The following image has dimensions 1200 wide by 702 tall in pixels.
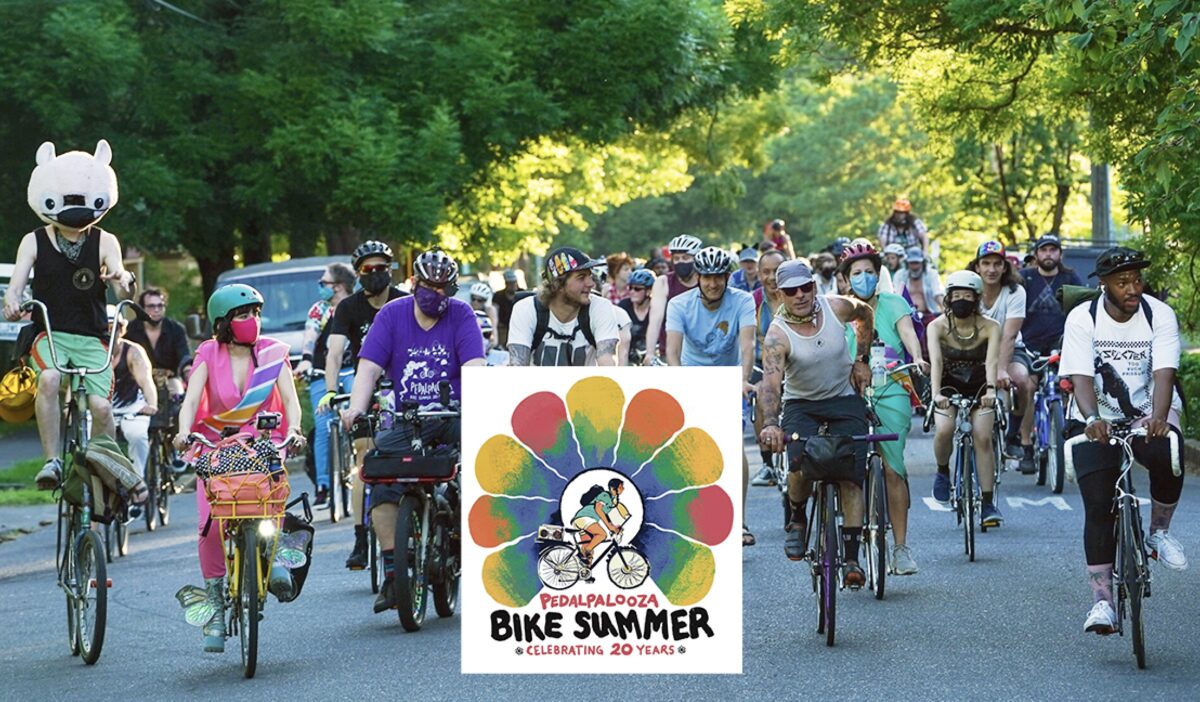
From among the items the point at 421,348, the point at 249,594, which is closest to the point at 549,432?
the point at 249,594

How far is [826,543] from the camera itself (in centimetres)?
1097

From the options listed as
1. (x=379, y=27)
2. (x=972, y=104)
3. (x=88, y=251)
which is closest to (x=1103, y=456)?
(x=88, y=251)

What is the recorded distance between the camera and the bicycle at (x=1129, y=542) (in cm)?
1003

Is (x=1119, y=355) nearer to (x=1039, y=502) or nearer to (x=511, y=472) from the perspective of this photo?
(x=511, y=472)

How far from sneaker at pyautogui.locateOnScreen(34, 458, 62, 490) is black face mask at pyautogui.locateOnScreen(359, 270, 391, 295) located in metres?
2.73

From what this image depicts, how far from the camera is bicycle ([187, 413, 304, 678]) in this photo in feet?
33.8

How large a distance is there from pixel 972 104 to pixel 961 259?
40.5 metres

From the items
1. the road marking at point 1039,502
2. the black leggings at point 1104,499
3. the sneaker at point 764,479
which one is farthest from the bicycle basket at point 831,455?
the sneaker at point 764,479

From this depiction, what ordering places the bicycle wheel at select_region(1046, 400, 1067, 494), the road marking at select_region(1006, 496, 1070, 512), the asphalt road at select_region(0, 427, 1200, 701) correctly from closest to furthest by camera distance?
the asphalt road at select_region(0, 427, 1200, 701) → the road marking at select_region(1006, 496, 1070, 512) → the bicycle wheel at select_region(1046, 400, 1067, 494)

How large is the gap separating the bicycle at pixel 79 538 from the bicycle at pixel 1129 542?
14.5 ft

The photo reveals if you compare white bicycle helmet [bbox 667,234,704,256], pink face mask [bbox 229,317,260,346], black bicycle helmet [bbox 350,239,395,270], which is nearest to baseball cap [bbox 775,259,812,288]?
pink face mask [bbox 229,317,260,346]

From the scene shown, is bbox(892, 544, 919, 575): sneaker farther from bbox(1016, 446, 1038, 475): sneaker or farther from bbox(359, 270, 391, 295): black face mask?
bbox(1016, 446, 1038, 475): sneaker

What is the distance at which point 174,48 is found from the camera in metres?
32.6

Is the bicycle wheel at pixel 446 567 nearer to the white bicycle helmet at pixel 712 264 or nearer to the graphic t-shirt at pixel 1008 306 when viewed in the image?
the white bicycle helmet at pixel 712 264
